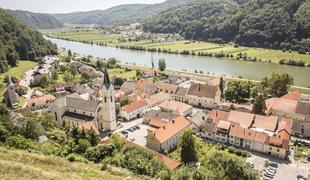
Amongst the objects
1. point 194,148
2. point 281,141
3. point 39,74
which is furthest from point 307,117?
point 39,74

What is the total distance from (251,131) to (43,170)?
26.1 metres

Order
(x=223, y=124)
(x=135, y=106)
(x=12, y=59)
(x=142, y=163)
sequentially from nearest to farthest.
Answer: (x=142, y=163)
(x=223, y=124)
(x=135, y=106)
(x=12, y=59)

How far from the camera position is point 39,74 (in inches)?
2908

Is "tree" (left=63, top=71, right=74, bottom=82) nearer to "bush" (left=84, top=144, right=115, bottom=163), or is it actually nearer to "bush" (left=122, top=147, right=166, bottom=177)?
"bush" (left=84, top=144, right=115, bottom=163)

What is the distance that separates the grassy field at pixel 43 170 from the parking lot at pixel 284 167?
16.7 m

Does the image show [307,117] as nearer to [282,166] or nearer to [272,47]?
[282,166]

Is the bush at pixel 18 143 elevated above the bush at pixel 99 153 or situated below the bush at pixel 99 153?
above

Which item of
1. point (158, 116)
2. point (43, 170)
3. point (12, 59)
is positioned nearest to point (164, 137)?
point (158, 116)

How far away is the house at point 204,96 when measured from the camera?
171 ft

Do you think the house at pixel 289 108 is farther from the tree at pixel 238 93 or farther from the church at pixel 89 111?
the church at pixel 89 111

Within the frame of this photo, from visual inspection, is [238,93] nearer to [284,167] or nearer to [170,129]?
[170,129]

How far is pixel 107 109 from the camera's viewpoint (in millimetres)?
40375

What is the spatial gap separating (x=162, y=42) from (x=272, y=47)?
57.3 metres

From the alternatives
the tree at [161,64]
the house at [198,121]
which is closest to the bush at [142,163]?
the house at [198,121]
